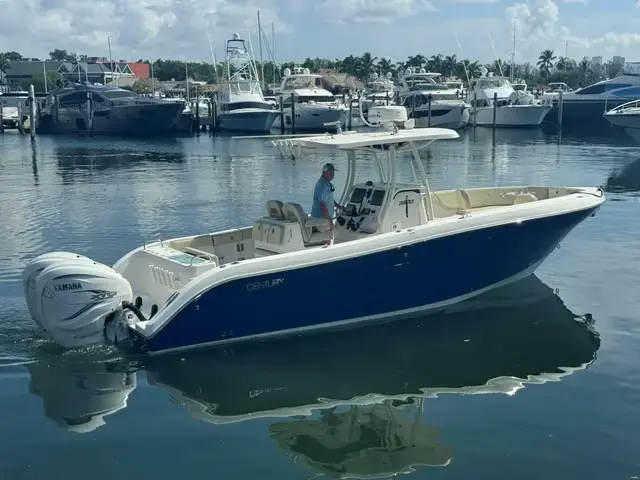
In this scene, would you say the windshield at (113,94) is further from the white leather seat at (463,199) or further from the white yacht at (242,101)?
the white leather seat at (463,199)

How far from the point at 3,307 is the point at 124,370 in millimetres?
3176

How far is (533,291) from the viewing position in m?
12.0

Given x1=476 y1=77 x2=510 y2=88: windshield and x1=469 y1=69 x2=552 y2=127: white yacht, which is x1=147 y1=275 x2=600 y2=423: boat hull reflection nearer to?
x1=469 y1=69 x2=552 y2=127: white yacht

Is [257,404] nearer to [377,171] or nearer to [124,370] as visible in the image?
[124,370]

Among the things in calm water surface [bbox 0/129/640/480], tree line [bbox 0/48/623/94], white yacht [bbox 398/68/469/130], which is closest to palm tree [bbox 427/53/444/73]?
tree line [bbox 0/48/623/94]

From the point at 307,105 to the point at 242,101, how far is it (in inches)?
255

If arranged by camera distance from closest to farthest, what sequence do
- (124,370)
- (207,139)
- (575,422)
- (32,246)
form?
(575,422)
(124,370)
(32,246)
(207,139)

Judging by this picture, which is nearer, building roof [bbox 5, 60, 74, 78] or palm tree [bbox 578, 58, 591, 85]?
palm tree [bbox 578, 58, 591, 85]

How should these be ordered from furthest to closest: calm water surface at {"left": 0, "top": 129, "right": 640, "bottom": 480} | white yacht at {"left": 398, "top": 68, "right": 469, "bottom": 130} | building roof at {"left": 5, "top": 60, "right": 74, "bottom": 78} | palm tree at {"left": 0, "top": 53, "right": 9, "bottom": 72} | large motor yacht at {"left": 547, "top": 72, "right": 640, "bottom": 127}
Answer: palm tree at {"left": 0, "top": 53, "right": 9, "bottom": 72} → building roof at {"left": 5, "top": 60, "right": 74, "bottom": 78} → white yacht at {"left": 398, "top": 68, "right": 469, "bottom": 130} → large motor yacht at {"left": 547, "top": 72, "right": 640, "bottom": 127} → calm water surface at {"left": 0, "top": 129, "right": 640, "bottom": 480}

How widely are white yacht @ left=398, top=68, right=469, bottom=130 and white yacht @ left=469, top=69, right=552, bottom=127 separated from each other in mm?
1497

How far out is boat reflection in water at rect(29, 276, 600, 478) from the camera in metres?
7.30

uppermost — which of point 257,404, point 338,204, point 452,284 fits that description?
point 338,204

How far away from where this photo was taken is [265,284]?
9.24m

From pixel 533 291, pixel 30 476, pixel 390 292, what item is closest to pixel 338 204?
pixel 390 292
